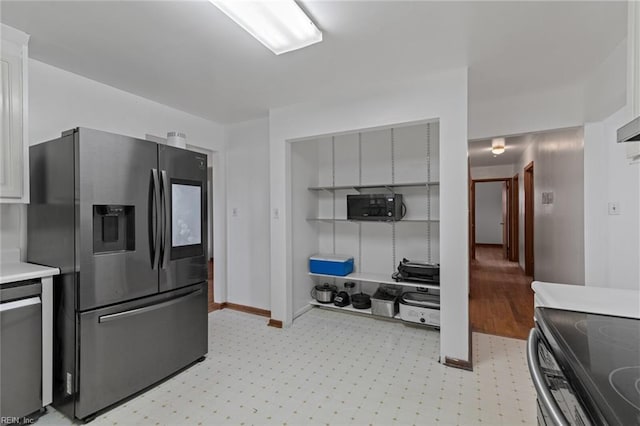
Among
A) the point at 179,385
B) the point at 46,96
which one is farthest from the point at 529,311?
the point at 46,96

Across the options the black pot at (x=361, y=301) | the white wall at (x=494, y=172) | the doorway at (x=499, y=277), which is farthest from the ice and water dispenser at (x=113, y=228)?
the white wall at (x=494, y=172)

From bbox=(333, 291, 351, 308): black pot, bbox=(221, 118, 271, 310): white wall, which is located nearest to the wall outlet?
bbox=(333, 291, 351, 308): black pot

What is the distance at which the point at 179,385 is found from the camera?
6.84 feet

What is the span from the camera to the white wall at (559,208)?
9.27ft

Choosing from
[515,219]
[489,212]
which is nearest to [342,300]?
[515,219]

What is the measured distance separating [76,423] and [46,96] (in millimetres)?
2233

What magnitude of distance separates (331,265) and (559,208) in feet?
9.34

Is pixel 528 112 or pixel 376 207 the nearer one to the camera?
pixel 528 112

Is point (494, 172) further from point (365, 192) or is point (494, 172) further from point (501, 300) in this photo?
point (365, 192)

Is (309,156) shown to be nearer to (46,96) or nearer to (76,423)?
(46,96)

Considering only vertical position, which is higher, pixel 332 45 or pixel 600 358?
pixel 332 45

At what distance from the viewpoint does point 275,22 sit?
1.65m

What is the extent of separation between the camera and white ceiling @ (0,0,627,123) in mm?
1603

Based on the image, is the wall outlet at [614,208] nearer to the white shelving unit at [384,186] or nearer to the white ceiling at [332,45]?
the white ceiling at [332,45]
